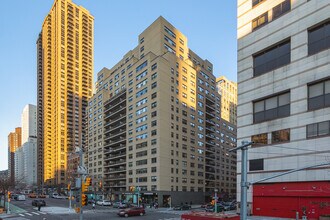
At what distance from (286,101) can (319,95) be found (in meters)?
4.46

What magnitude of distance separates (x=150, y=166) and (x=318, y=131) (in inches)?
2007

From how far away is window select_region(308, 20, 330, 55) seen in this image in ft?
115

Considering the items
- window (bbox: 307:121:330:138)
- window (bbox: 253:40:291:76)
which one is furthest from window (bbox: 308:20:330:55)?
window (bbox: 307:121:330:138)

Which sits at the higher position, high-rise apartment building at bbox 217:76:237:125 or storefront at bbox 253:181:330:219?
high-rise apartment building at bbox 217:76:237:125

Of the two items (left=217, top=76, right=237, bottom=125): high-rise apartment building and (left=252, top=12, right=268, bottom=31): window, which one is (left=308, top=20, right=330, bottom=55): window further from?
(left=217, top=76, right=237, bottom=125): high-rise apartment building

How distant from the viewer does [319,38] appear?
3591 centimetres

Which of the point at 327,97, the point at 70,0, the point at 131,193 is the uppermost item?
the point at 70,0

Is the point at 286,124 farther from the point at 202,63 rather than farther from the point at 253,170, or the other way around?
the point at 202,63

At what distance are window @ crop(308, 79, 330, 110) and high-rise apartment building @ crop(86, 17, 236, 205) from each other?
152 feet

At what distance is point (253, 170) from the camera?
137 ft

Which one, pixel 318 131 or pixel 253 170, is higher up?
pixel 318 131

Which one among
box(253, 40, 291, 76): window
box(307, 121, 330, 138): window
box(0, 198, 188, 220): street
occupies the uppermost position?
box(253, 40, 291, 76): window

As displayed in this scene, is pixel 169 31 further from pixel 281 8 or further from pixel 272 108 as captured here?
pixel 272 108

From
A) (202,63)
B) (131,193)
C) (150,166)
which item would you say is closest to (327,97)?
(150,166)
